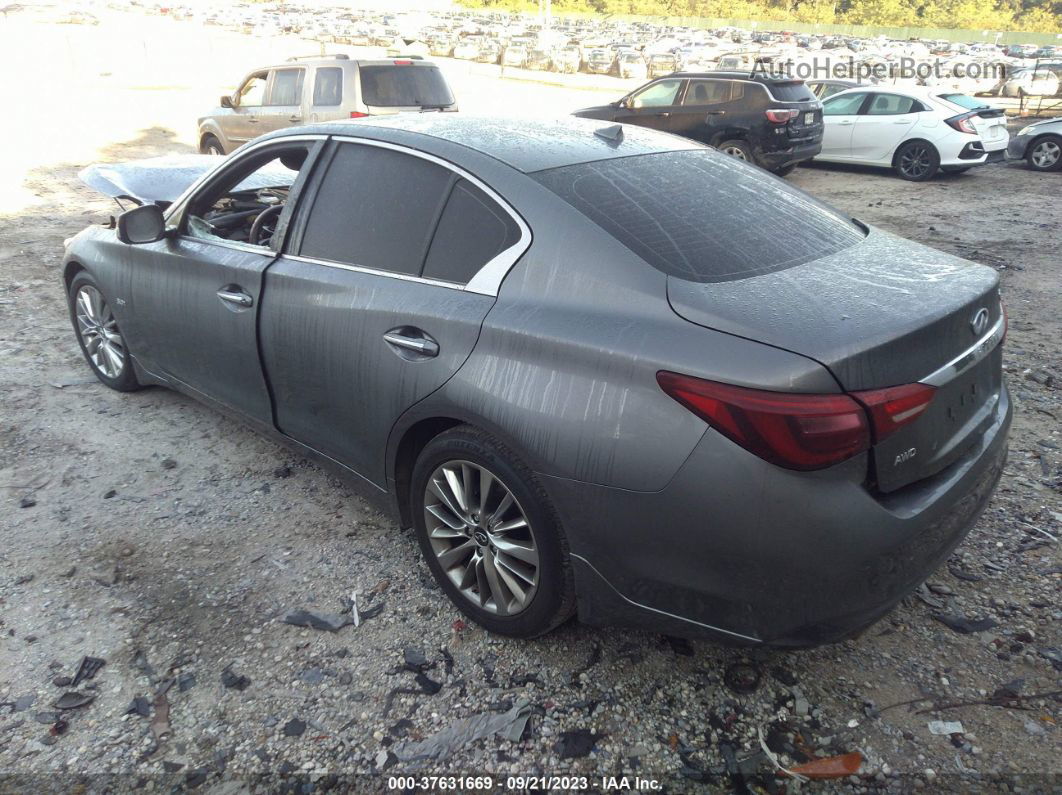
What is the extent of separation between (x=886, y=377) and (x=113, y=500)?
334 cm

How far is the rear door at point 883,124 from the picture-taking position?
12.5 meters

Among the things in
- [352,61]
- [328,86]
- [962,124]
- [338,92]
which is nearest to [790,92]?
[962,124]

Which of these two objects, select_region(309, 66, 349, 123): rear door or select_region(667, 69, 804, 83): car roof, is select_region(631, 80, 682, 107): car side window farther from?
select_region(309, 66, 349, 123): rear door

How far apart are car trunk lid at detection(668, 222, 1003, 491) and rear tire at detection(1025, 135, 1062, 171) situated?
1346 centimetres

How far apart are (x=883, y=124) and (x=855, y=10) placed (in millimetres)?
88884

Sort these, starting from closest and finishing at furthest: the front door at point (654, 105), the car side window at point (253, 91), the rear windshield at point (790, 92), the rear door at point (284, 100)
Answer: the rear door at point (284, 100), the car side window at point (253, 91), the rear windshield at point (790, 92), the front door at point (654, 105)

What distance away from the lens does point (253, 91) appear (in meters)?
11.2

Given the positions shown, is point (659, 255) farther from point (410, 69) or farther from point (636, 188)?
point (410, 69)

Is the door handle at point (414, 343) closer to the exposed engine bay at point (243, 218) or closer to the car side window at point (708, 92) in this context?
the exposed engine bay at point (243, 218)

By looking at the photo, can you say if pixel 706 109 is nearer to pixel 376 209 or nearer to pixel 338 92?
pixel 338 92

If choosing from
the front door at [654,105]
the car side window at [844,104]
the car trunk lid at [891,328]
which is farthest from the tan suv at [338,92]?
the car trunk lid at [891,328]

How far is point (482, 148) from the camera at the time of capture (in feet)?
8.91

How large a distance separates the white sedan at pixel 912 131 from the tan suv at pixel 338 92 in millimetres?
7111

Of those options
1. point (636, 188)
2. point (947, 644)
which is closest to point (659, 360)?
point (636, 188)
